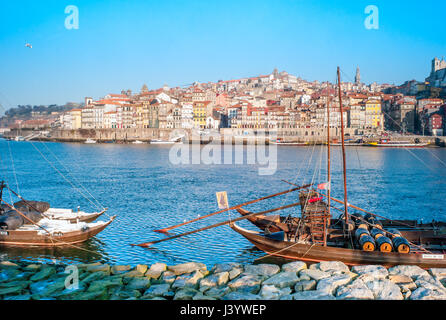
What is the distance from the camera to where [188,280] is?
9.61m

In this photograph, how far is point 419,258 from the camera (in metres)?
11.0

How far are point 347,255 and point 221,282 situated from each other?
12.0 ft

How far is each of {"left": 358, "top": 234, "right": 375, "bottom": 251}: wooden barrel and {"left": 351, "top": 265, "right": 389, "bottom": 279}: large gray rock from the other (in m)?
0.74

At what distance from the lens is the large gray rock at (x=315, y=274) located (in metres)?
9.75

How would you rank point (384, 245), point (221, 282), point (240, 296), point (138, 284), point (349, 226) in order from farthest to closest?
point (349, 226) → point (384, 245) → point (221, 282) → point (138, 284) → point (240, 296)

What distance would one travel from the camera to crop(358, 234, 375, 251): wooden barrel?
1121 centimetres

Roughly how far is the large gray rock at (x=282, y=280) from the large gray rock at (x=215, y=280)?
92cm

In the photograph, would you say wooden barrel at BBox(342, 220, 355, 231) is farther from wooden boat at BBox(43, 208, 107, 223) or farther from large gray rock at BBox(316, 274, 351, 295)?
wooden boat at BBox(43, 208, 107, 223)

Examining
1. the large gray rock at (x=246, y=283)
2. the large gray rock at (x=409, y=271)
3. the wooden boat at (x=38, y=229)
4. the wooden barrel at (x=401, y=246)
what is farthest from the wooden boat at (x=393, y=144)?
the large gray rock at (x=246, y=283)

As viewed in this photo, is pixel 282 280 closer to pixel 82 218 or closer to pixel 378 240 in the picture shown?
pixel 378 240

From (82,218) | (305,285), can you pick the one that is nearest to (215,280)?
(305,285)

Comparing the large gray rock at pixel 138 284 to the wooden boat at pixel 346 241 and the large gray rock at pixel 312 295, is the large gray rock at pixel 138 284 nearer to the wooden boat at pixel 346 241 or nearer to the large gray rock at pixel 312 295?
the large gray rock at pixel 312 295

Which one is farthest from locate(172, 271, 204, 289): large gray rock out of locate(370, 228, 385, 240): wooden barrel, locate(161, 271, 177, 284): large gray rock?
locate(370, 228, 385, 240): wooden barrel

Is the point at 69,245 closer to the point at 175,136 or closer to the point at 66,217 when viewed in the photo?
the point at 66,217
